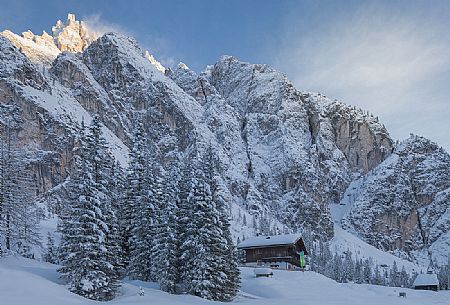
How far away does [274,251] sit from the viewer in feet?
223

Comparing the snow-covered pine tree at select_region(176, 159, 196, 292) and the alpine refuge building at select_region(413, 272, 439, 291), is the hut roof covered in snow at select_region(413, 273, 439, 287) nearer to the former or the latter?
the alpine refuge building at select_region(413, 272, 439, 291)

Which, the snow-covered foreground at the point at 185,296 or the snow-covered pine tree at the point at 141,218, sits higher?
the snow-covered pine tree at the point at 141,218

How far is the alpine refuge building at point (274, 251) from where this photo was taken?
6675cm

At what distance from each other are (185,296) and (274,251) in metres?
41.2

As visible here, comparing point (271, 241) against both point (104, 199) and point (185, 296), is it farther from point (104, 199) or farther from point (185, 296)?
point (104, 199)

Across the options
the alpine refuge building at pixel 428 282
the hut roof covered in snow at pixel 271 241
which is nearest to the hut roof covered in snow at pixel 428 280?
the alpine refuge building at pixel 428 282

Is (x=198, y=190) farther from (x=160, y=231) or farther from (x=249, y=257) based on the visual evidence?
(x=249, y=257)

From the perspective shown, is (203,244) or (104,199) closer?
(104,199)

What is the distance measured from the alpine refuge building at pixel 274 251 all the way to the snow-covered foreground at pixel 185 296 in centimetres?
1399

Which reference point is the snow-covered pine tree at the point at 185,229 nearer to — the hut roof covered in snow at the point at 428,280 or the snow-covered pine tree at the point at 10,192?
the snow-covered pine tree at the point at 10,192

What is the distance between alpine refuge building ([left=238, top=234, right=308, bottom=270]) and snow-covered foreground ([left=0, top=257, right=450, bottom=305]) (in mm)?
13993

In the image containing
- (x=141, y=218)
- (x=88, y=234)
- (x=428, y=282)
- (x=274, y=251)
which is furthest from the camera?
(x=428, y=282)

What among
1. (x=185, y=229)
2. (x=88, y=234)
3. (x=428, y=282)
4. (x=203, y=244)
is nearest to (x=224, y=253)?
(x=203, y=244)

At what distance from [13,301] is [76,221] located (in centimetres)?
1009
